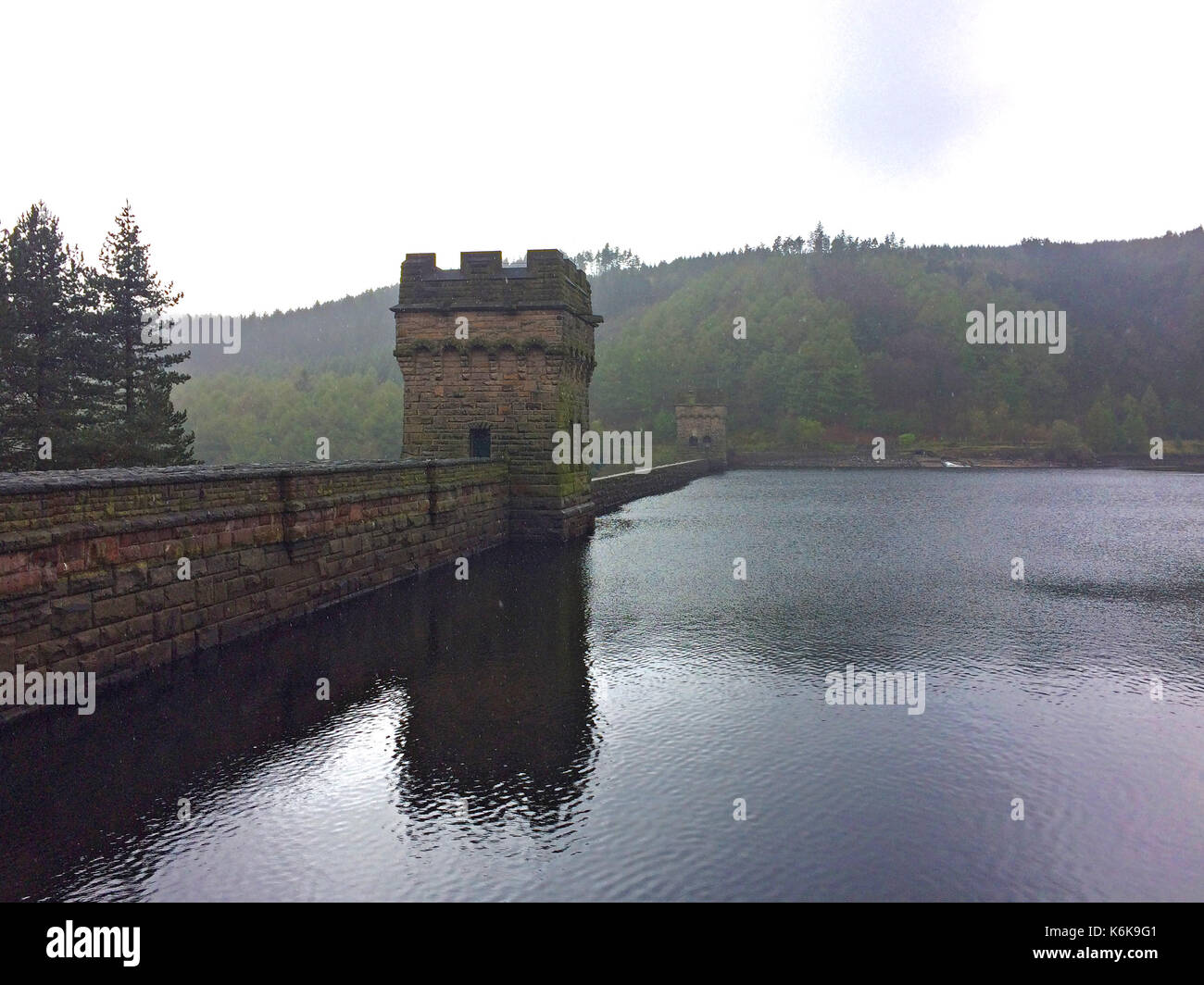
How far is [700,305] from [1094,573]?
470 feet

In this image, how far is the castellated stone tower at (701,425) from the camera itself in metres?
84.8

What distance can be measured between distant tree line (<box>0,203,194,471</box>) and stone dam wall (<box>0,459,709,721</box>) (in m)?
18.4

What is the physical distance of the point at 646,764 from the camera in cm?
798

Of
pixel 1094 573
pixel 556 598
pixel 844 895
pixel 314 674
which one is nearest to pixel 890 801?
pixel 844 895

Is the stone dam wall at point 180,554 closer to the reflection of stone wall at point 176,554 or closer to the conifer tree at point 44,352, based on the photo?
the reflection of stone wall at point 176,554

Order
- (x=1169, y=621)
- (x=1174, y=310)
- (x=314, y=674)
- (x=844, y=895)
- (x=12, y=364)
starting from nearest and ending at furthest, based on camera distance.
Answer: (x=844, y=895) → (x=314, y=674) → (x=1169, y=621) → (x=12, y=364) → (x=1174, y=310)

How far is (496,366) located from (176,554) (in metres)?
14.9

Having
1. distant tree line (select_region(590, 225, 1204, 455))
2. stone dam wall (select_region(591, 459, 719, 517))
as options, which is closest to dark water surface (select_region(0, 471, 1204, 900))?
stone dam wall (select_region(591, 459, 719, 517))

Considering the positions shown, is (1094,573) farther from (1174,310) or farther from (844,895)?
(1174,310)

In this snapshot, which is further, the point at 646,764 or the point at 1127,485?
the point at 1127,485

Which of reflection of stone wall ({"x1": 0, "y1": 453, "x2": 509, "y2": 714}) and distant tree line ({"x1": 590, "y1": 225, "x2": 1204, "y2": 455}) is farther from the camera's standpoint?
distant tree line ({"x1": 590, "y1": 225, "x2": 1204, "y2": 455})

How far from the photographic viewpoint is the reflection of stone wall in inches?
351

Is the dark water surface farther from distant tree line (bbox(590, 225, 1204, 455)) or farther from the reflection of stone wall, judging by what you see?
distant tree line (bbox(590, 225, 1204, 455))

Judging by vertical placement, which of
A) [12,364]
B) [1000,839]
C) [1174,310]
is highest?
[1174,310]
